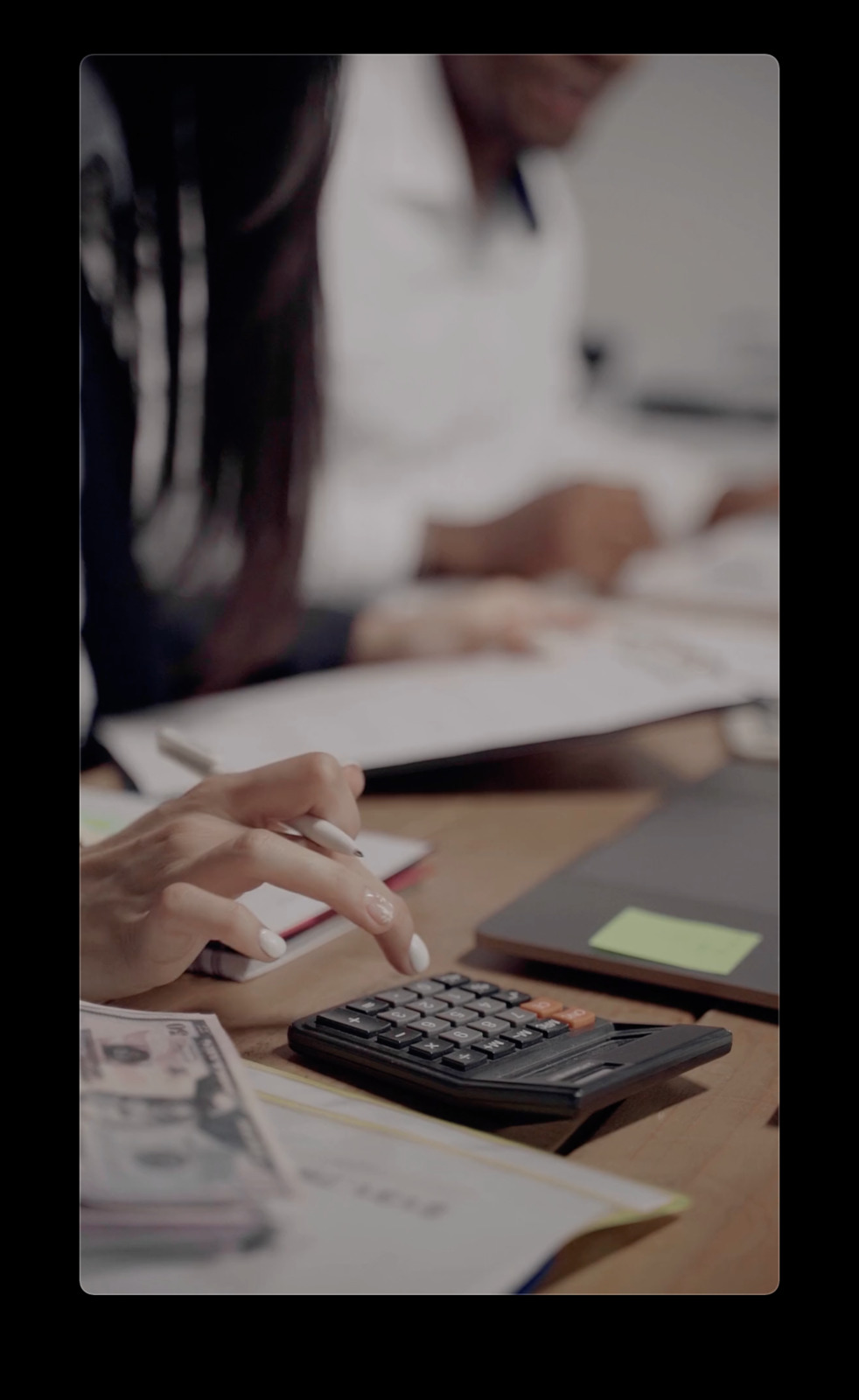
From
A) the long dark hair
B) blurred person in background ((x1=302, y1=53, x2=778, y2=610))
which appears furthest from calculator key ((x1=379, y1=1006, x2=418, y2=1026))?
blurred person in background ((x1=302, y1=53, x2=778, y2=610))

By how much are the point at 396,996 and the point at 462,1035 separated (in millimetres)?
51

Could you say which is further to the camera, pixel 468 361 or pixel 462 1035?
pixel 468 361

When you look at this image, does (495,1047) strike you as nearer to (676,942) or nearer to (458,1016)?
(458,1016)

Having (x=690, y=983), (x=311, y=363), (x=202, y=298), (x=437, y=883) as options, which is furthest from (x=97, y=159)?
(x=690, y=983)

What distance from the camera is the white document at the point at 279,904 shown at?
1.85 feet

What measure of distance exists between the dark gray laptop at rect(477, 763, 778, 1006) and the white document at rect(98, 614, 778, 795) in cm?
13

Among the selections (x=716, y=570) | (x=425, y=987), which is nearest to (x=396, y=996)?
(x=425, y=987)

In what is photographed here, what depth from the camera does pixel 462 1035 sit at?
48 cm

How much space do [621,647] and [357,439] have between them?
1.49 feet

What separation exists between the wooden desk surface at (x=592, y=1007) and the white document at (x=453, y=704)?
3 cm

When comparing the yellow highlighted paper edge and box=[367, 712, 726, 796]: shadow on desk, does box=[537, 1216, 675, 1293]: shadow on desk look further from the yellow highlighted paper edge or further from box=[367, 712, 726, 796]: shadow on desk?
box=[367, 712, 726, 796]: shadow on desk

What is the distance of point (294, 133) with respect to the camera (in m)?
0.80

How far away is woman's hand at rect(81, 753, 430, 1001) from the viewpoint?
507 mm

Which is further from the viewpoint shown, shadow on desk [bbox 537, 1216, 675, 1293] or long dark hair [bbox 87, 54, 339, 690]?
long dark hair [bbox 87, 54, 339, 690]
